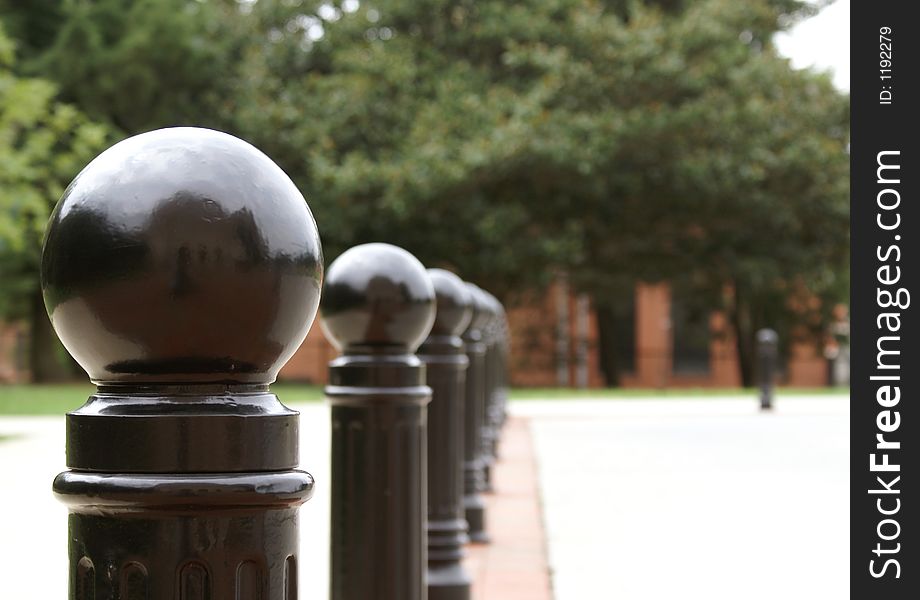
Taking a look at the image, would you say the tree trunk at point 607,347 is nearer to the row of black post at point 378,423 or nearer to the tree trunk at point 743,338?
the tree trunk at point 743,338

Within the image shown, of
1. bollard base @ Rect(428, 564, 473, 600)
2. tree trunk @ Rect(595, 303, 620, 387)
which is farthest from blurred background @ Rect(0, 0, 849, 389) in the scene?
bollard base @ Rect(428, 564, 473, 600)

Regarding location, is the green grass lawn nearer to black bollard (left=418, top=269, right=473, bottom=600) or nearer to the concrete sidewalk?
the concrete sidewalk

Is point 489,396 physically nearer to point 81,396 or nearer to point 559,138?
point 81,396

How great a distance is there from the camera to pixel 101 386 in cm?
172

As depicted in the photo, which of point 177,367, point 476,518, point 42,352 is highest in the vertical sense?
point 177,367

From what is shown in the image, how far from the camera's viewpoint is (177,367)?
5.40 ft

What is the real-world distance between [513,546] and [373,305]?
10.5 ft

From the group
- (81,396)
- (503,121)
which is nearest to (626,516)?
(81,396)

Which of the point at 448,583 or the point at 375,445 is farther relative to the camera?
the point at 448,583

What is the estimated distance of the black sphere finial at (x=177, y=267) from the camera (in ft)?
5.31

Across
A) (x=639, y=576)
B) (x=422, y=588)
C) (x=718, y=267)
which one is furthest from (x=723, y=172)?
(x=422, y=588)

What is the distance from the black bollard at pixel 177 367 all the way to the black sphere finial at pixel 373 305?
213 centimetres

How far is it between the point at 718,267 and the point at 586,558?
22922 mm

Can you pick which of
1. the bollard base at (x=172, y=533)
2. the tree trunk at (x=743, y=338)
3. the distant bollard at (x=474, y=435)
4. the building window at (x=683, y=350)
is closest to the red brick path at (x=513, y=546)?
the distant bollard at (x=474, y=435)
